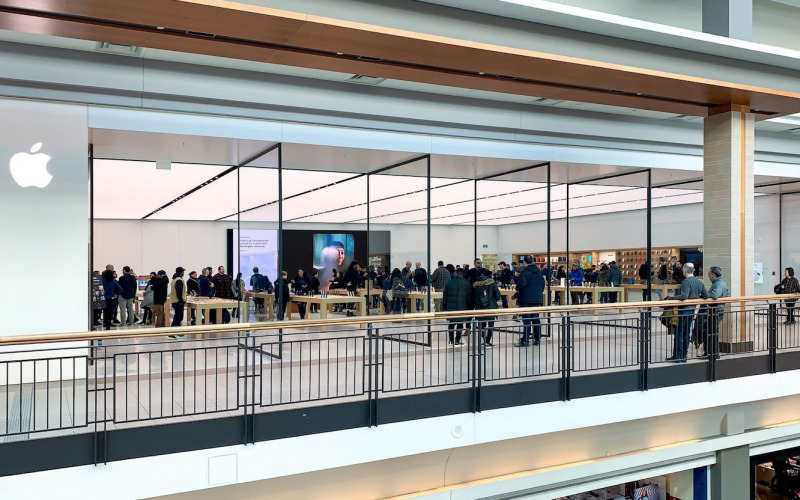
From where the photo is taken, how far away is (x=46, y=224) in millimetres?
8789

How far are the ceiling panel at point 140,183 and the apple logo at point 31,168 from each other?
11.3 feet

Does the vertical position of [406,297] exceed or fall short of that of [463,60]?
it falls short

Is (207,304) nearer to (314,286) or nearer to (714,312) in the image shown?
(314,286)

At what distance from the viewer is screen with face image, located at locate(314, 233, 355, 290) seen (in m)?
19.4

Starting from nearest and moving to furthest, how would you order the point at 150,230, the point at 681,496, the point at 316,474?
1. the point at 316,474
2. the point at 681,496
3. the point at 150,230

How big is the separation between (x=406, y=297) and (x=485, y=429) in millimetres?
6533

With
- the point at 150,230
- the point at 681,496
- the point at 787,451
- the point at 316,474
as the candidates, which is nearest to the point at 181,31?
the point at 316,474

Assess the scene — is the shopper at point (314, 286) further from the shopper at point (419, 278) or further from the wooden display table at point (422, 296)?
the wooden display table at point (422, 296)

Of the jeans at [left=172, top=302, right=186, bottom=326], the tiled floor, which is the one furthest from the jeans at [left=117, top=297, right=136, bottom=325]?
the tiled floor

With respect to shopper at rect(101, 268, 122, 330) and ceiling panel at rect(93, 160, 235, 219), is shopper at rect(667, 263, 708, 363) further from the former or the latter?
shopper at rect(101, 268, 122, 330)

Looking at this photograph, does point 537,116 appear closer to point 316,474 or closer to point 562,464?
point 562,464

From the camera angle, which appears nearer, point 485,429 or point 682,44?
point 485,429

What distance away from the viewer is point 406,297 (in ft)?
45.9

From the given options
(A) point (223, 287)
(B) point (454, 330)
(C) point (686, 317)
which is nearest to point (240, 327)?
(B) point (454, 330)
